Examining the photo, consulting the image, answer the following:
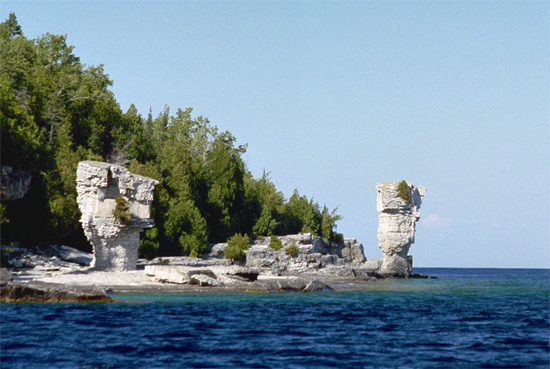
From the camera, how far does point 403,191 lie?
73062 mm

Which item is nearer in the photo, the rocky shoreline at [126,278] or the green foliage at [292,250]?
the rocky shoreline at [126,278]

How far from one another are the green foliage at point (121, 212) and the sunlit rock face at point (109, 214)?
5.7 inches

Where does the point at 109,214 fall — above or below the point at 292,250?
above

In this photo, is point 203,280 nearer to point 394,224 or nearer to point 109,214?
point 109,214

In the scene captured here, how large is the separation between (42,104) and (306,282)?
26.7 meters

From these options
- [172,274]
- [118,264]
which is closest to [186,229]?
[118,264]

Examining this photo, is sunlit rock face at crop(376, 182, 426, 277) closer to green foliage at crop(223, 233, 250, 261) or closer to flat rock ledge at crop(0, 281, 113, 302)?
green foliage at crop(223, 233, 250, 261)

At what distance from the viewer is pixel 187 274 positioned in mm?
38406

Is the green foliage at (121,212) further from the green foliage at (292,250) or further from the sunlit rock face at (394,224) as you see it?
the sunlit rock face at (394,224)

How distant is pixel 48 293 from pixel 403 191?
4888cm

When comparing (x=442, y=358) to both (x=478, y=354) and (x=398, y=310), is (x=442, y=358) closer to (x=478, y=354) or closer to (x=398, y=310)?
(x=478, y=354)

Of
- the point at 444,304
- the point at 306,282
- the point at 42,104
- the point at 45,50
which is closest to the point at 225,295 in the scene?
the point at 306,282

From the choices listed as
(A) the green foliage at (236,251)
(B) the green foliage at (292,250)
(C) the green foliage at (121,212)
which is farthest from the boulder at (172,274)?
(B) the green foliage at (292,250)

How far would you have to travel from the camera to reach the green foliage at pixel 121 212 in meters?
41.8
